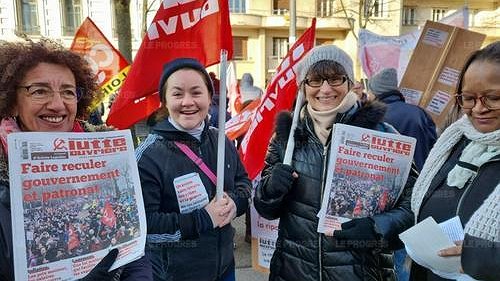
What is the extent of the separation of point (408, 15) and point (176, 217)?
34.0 meters

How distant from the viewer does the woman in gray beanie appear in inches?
77.4

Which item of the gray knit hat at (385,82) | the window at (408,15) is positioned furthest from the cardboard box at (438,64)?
the window at (408,15)

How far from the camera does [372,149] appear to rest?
6.35ft

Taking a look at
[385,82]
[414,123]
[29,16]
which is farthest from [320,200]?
[29,16]

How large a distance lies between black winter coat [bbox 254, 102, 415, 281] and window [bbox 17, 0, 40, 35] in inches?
1031

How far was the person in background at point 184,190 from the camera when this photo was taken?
6.45ft

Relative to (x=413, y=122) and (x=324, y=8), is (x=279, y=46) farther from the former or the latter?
(x=413, y=122)

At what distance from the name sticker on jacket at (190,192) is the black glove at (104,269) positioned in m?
0.67

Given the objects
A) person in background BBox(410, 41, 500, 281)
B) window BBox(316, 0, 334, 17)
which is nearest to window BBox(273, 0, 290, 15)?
window BBox(316, 0, 334, 17)

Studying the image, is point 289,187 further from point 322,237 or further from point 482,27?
point 482,27

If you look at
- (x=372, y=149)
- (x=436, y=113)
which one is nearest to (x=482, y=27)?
(x=436, y=113)

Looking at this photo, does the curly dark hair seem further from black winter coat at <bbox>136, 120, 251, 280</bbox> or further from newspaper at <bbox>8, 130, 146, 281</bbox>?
black winter coat at <bbox>136, 120, 251, 280</bbox>

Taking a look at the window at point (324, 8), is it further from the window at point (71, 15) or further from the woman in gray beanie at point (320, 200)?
the woman in gray beanie at point (320, 200)

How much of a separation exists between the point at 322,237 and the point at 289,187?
292 millimetres
